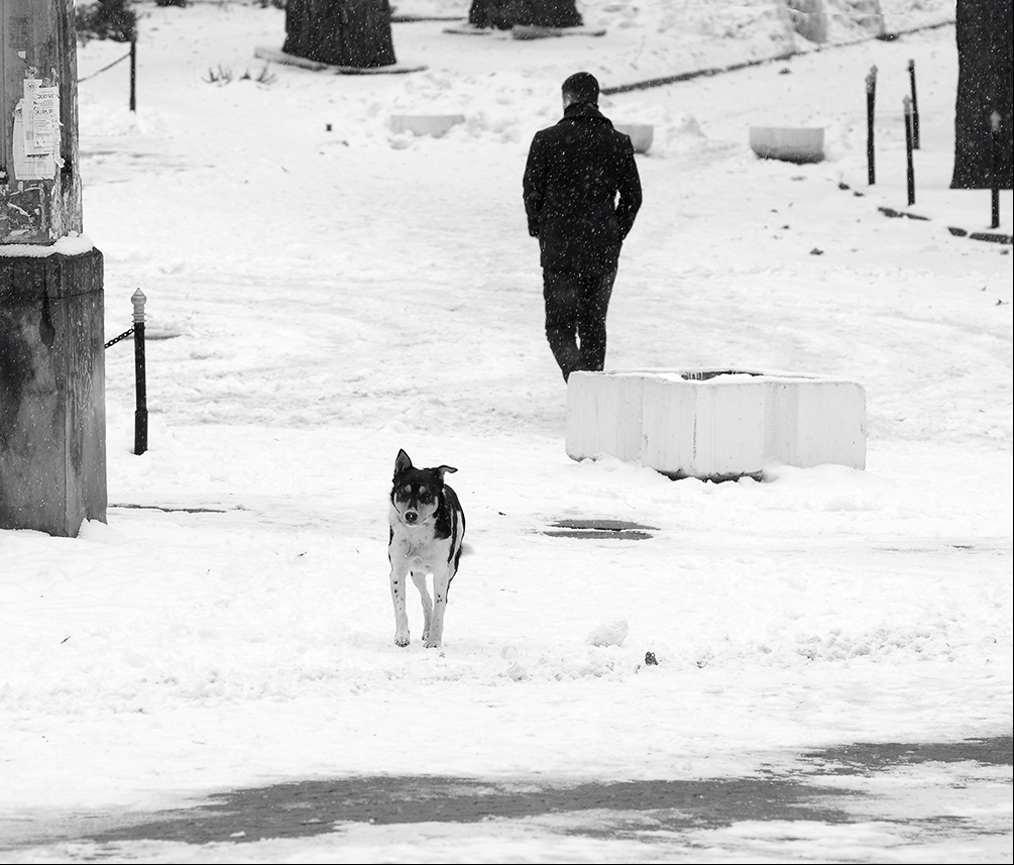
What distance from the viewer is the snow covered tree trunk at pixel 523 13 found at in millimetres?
36844

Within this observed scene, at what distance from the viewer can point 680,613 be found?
8.21 meters

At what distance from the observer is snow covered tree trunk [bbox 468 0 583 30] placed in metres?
36.8

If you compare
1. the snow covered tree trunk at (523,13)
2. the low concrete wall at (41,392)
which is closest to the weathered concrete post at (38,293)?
the low concrete wall at (41,392)

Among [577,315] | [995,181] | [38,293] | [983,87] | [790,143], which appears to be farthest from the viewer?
[790,143]

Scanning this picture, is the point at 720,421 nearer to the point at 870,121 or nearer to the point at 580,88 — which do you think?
the point at 580,88

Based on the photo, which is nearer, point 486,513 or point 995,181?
point 486,513

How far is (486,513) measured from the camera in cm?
1061

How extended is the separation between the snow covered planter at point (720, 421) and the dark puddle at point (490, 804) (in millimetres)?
5769

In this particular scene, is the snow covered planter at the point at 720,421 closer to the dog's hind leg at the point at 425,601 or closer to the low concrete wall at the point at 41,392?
the low concrete wall at the point at 41,392

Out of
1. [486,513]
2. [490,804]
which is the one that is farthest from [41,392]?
[490,804]

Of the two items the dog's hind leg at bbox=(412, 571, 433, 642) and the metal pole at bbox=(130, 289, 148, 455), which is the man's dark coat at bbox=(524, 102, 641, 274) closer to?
the metal pole at bbox=(130, 289, 148, 455)

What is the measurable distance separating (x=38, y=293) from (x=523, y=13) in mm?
29264

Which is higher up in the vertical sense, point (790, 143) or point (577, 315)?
point (790, 143)

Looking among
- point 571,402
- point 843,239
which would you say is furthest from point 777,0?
point 571,402
